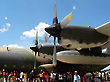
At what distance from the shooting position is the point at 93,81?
11.5 meters

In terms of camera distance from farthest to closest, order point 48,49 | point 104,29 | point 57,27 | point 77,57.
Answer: point 48,49, point 77,57, point 57,27, point 104,29

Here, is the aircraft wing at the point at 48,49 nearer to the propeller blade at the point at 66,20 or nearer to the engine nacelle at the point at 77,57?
the engine nacelle at the point at 77,57

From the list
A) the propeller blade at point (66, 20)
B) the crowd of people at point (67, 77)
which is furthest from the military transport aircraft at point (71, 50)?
the crowd of people at point (67, 77)

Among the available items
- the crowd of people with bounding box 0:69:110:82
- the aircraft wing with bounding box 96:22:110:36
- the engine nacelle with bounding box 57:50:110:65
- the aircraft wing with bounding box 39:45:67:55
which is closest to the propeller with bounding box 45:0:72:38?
the aircraft wing with bounding box 96:22:110:36

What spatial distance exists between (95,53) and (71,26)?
16.9 feet

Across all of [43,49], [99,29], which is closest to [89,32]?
[99,29]

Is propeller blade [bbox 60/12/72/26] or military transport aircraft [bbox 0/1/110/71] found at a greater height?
propeller blade [bbox 60/12/72/26]

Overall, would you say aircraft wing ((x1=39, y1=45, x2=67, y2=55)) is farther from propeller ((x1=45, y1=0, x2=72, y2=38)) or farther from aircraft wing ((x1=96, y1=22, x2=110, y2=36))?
aircraft wing ((x1=96, y1=22, x2=110, y2=36))

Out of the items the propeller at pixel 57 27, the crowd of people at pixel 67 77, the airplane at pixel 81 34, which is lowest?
the crowd of people at pixel 67 77

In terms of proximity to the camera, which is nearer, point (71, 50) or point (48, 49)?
point (71, 50)

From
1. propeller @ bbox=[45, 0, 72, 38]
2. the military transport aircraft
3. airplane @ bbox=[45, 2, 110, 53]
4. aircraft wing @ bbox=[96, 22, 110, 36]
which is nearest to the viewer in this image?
aircraft wing @ bbox=[96, 22, 110, 36]

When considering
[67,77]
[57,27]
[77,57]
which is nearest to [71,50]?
[77,57]

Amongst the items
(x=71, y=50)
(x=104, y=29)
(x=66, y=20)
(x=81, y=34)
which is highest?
(x=66, y=20)

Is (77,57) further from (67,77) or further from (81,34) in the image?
(81,34)
